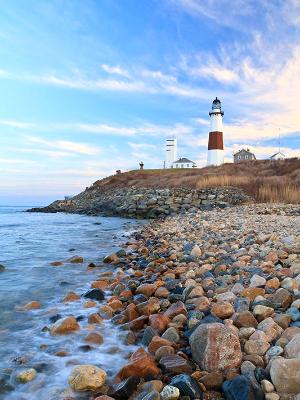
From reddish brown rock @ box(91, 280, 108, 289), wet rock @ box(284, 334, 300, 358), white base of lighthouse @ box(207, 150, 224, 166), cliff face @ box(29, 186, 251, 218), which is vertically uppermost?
white base of lighthouse @ box(207, 150, 224, 166)

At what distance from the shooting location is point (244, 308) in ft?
13.6

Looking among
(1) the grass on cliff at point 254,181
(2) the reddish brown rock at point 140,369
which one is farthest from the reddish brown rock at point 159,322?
(1) the grass on cliff at point 254,181

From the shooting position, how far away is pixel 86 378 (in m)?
3.22

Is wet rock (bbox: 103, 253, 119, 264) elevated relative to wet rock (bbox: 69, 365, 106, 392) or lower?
elevated

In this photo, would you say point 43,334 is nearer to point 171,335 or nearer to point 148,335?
point 148,335

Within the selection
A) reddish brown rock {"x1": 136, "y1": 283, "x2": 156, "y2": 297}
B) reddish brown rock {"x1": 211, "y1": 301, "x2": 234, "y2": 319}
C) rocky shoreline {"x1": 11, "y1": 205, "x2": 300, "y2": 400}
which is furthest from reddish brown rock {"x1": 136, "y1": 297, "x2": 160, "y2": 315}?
reddish brown rock {"x1": 211, "y1": 301, "x2": 234, "y2": 319}

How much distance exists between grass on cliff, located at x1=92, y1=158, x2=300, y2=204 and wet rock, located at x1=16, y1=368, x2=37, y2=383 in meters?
17.7

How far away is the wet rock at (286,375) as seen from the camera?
2.71m

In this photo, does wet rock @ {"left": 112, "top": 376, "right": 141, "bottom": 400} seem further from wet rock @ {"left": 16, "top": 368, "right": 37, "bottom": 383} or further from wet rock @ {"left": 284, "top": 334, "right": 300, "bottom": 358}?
wet rock @ {"left": 284, "top": 334, "right": 300, "bottom": 358}

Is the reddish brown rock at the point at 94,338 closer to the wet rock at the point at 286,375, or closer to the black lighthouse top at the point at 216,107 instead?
the wet rock at the point at 286,375

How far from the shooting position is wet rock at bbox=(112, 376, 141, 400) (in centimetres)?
298

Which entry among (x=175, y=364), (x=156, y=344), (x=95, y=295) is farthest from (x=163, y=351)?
(x=95, y=295)

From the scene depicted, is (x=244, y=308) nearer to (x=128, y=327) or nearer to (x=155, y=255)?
(x=128, y=327)

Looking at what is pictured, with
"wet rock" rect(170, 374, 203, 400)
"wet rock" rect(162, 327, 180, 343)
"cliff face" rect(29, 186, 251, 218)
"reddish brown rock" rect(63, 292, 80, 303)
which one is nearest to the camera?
"wet rock" rect(170, 374, 203, 400)
